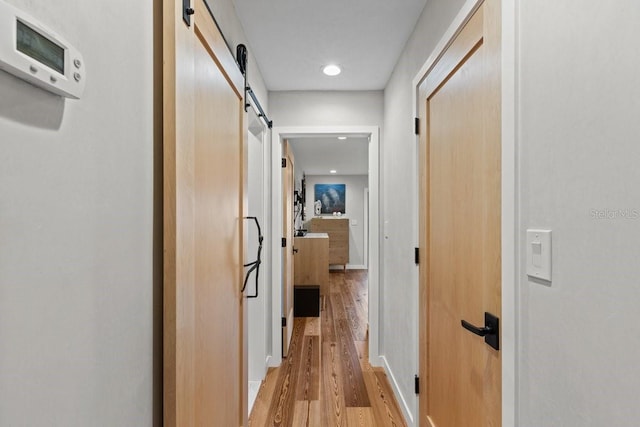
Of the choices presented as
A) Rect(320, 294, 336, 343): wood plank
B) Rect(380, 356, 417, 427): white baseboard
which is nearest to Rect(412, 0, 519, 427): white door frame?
Rect(380, 356, 417, 427): white baseboard

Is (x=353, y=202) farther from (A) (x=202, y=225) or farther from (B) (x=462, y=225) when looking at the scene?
(A) (x=202, y=225)

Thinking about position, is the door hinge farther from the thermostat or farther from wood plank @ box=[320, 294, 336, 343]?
wood plank @ box=[320, 294, 336, 343]

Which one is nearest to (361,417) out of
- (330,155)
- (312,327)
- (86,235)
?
(312,327)

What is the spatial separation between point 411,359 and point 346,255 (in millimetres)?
5717

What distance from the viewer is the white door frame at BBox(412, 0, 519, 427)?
916 mm

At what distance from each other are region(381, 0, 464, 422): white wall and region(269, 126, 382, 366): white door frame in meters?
0.08

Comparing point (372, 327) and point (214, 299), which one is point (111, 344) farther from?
point (372, 327)

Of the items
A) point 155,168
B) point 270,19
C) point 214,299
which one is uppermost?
point 270,19

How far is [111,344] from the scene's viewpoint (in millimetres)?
679

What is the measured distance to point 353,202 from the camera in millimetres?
8141

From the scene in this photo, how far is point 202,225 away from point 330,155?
4883mm

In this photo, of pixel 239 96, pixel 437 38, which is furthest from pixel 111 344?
pixel 437 38

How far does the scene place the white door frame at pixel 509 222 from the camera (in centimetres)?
92

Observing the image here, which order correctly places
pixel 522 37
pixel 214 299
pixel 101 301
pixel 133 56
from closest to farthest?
pixel 101 301, pixel 133 56, pixel 522 37, pixel 214 299
